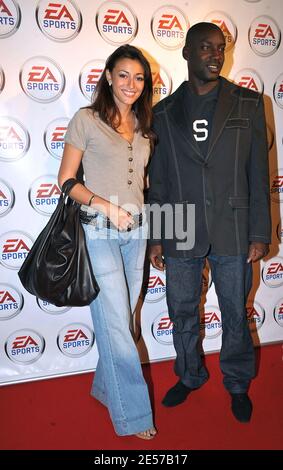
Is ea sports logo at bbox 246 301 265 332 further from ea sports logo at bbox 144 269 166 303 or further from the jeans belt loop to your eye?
the jeans belt loop

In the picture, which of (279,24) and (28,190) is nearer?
(28,190)

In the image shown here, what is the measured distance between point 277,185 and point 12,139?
1715 millimetres

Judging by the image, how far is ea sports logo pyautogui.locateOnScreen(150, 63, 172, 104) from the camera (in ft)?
8.28

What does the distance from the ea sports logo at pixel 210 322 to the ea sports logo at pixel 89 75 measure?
5.18 feet

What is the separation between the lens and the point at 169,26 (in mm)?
2494

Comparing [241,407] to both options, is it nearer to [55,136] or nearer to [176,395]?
[176,395]

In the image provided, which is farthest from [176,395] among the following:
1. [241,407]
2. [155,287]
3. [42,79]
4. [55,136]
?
[42,79]

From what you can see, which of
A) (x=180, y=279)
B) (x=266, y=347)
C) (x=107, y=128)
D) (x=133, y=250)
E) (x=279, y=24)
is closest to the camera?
(x=107, y=128)

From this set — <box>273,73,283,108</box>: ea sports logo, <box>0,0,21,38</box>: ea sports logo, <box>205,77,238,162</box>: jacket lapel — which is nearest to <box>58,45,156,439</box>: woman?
<box>205,77,238,162</box>: jacket lapel

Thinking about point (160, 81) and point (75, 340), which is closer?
point (160, 81)

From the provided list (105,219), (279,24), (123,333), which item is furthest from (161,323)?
(279,24)

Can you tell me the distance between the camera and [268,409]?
2273 mm
